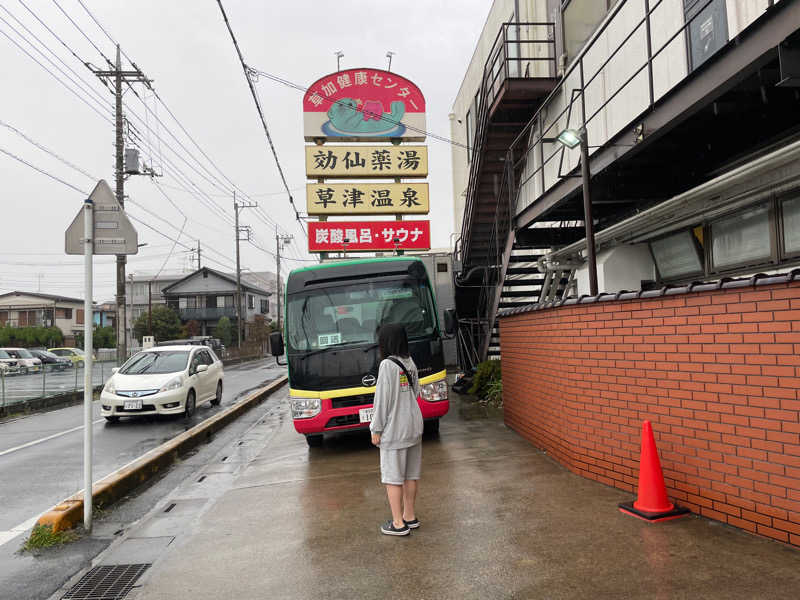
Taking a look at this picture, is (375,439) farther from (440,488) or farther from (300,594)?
(440,488)

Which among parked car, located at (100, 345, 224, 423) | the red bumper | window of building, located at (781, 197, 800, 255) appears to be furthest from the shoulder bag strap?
parked car, located at (100, 345, 224, 423)

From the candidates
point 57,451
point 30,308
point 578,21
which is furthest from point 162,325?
point 578,21

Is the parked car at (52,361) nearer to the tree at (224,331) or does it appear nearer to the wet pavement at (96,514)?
the tree at (224,331)

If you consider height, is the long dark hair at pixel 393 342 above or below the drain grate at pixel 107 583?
above

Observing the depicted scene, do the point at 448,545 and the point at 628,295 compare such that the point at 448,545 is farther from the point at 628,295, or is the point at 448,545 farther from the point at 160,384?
the point at 160,384

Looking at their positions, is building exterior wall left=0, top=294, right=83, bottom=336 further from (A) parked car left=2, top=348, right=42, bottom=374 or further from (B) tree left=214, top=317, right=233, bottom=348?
(A) parked car left=2, top=348, right=42, bottom=374

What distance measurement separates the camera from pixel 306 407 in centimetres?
776

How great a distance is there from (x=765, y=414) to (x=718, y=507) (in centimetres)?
84

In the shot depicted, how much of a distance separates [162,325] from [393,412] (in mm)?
51757

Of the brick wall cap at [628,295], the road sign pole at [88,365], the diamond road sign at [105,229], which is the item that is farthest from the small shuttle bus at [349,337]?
the brick wall cap at [628,295]

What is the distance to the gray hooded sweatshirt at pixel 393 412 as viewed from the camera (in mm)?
4363

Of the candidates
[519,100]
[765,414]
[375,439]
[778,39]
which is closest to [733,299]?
[765,414]

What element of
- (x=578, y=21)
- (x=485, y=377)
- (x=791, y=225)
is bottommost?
(x=485, y=377)

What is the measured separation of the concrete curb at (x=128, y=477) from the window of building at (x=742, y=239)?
765 cm
